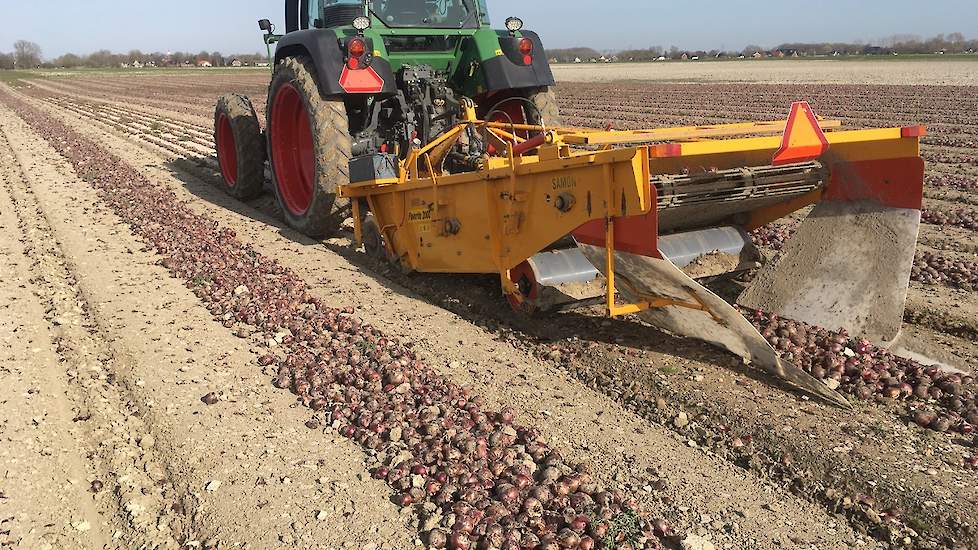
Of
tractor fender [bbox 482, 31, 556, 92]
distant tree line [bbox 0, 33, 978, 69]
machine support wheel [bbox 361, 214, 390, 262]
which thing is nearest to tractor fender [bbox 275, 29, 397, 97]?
tractor fender [bbox 482, 31, 556, 92]

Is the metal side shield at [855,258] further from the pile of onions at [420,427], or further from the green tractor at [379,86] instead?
the green tractor at [379,86]

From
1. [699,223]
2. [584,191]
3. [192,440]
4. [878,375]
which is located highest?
[584,191]

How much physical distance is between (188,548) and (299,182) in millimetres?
4838

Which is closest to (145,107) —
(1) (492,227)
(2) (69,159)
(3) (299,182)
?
(2) (69,159)

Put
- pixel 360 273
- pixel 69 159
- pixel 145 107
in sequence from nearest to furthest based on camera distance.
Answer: pixel 360 273 → pixel 69 159 → pixel 145 107

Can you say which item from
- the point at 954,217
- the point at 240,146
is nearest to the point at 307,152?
the point at 240,146

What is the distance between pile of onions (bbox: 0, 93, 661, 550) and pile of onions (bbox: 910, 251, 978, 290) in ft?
10.9

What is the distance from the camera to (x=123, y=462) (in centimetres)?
306

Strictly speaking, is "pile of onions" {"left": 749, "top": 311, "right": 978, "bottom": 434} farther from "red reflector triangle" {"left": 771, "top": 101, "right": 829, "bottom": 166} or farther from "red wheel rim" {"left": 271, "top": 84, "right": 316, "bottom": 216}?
"red wheel rim" {"left": 271, "top": 84, "right": 316, "bottom": 216}

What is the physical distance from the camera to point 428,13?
253 inches

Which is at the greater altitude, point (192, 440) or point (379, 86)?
point (379, 86)

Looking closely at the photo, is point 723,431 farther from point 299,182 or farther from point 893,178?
point 299,182

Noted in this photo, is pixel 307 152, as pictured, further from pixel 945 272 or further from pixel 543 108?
pixel 945 272

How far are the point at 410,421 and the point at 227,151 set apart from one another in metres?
5.88
